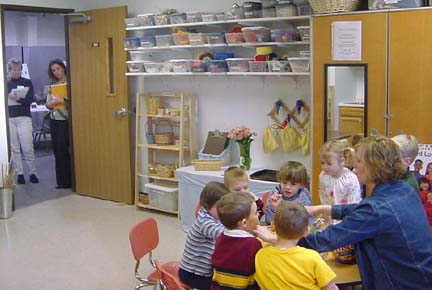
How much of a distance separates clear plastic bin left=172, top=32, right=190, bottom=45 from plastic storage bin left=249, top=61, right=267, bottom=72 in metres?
0.76

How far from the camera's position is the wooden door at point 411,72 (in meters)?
3.70

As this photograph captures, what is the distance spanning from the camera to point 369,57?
154 inches

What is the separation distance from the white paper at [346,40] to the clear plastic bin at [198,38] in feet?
5.07

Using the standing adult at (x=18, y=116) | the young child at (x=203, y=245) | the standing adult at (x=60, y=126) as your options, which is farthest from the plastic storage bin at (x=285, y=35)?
the standing adult at (x=18, y=116)

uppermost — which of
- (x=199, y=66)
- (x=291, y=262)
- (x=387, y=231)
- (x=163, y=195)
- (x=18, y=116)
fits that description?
(x=199, y=66)

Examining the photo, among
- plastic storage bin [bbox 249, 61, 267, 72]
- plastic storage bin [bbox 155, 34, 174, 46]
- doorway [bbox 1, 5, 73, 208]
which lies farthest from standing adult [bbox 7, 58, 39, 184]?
plastic storage bin [bbox 249, 61, 267, 72]

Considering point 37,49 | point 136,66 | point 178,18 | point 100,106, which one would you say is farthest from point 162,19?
point 37,49

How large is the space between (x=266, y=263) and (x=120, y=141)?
14.1 feet

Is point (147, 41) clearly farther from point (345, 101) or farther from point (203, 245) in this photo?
point (203, 245)

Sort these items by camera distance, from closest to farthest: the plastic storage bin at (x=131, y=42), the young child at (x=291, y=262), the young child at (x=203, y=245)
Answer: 1. the young child at (x=291, y=262)
2. the young child at (x=203, y=245)
3. the plastic storage bin at (x=131, y=42)

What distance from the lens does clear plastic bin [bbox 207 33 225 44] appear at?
5133 millimetres

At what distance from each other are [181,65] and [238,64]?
0.67 metres

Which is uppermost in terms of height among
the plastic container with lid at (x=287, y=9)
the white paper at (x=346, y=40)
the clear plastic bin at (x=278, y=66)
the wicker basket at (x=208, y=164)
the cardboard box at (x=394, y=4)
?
the plastic container with lid at (x=287, y=9)

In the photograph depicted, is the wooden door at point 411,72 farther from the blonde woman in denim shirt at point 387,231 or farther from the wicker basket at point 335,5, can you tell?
the blonde woman in denim shirt at point 387,231
